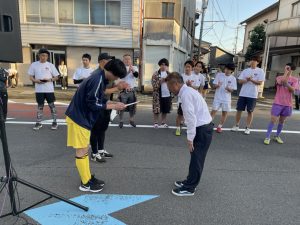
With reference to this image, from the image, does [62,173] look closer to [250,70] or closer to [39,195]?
[39,195]

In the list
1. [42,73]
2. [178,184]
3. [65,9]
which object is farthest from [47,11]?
[178,184]

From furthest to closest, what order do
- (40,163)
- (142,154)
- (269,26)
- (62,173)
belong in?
1. (269,26)
2. (142,154)
3. (40,163)
4. (62,173)

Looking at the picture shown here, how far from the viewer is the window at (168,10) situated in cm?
1639

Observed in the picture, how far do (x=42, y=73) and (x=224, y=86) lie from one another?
14.8 feet

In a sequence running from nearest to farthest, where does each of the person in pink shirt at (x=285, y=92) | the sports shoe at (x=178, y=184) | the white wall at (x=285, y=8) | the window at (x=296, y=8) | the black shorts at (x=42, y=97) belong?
1. the sports shoe at (x=178, y=184)
2. the person in pink shirt at (x=285, y=92)
3. the black shorts at (x=42, y=97)
4. the window at (x=296, y=8)
5. the white wall at (x=285, y=8)

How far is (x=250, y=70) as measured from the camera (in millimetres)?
6430

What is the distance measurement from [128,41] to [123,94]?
10228 mm

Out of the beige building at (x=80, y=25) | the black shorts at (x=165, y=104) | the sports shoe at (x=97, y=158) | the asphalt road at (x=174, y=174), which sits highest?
the beige building at (x=80, y=25)

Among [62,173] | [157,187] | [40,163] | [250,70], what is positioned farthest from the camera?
[250,70]

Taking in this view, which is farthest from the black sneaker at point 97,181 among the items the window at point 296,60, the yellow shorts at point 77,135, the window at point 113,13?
the window at point 296,60

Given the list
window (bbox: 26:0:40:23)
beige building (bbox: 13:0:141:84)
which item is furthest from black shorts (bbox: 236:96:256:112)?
window (bbox: 26:0:40:23)

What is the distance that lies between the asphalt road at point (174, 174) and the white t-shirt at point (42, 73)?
1.05m

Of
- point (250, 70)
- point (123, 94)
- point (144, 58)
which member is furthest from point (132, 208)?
point (144, 58)

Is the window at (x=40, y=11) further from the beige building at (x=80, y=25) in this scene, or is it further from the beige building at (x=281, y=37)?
the beige building at (x=281, y=37)
